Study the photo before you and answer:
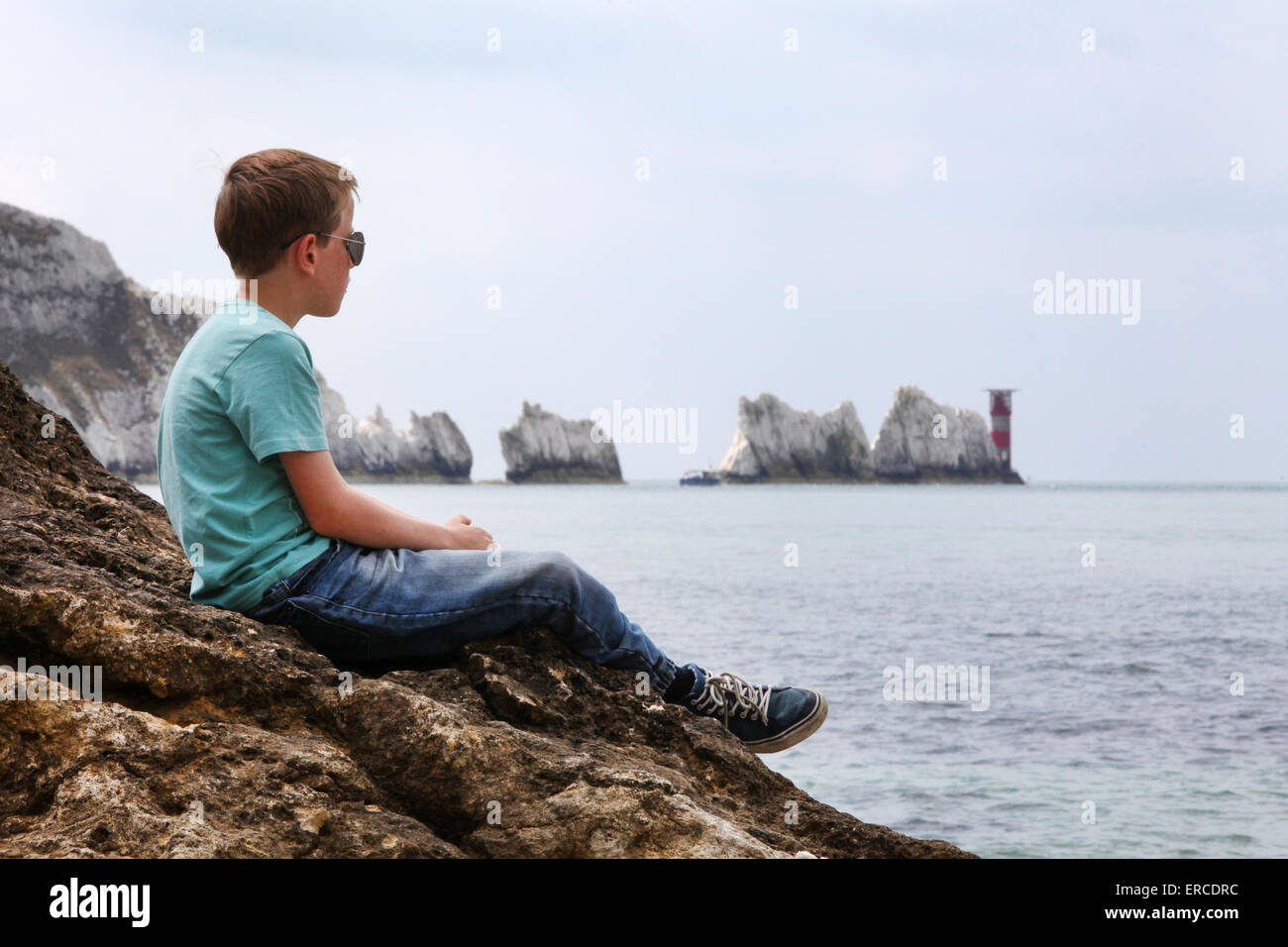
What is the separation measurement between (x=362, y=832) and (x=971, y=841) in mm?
7215

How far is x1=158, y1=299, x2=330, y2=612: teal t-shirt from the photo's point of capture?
283cm

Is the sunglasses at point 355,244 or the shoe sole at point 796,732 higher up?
the sunglasses at point 355,244

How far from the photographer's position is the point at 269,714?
8.80ft

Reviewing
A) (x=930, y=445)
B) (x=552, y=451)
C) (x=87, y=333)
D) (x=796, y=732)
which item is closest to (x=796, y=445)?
(x=930, y=445)

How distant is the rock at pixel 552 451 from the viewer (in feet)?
356

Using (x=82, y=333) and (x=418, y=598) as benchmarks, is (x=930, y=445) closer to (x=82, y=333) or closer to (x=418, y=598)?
(x=82, y=333)

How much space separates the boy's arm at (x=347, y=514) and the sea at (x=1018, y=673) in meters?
6.38

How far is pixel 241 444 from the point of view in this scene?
2926 mm

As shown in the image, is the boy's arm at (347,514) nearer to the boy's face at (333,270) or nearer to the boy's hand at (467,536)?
the boy's hand at (467,536)

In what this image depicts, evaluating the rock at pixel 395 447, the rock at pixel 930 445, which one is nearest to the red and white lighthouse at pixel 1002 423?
the rock at pixel 930 445

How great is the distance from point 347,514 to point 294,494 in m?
0.17

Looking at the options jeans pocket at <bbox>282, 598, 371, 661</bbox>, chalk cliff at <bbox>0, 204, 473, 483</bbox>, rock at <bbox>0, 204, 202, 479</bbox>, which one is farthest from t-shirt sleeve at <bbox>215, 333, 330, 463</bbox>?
rock at <bbox>0, 204, 202, 479</bbox>
